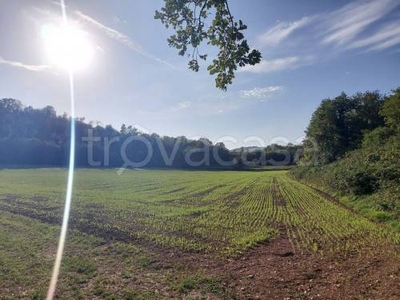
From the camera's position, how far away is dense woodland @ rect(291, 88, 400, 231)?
1959 centimetres

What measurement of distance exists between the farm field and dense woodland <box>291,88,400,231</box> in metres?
2.31

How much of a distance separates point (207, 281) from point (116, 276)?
2635 millimetres

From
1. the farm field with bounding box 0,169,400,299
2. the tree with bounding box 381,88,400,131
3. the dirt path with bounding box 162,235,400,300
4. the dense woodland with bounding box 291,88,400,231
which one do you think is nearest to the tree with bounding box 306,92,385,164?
the dense woodland with bounding box 291,88,400,231

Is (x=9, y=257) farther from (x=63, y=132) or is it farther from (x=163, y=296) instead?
(x=63, y=132)

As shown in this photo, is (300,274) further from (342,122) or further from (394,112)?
(342,122)

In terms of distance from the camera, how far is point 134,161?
117m

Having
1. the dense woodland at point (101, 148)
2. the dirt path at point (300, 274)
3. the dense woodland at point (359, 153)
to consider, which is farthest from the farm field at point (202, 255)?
the dense woodland at point (101, 148)

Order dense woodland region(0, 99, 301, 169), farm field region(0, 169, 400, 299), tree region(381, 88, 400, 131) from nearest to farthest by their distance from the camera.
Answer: farm field region(0, 169, 400, 299), tree region(381, 88, 400, 131), dense woodland region(0, 99, 301, 169)

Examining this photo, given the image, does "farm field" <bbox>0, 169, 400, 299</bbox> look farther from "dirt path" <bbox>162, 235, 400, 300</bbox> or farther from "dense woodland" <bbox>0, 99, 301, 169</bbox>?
"dense woodland" <bbox>0, 99, 301, 169</bbox>

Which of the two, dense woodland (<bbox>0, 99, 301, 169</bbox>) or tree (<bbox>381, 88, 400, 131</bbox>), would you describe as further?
dense woodland (<bbox>0, 99, 301, 169</bbox>)

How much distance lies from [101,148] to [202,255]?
355 ft

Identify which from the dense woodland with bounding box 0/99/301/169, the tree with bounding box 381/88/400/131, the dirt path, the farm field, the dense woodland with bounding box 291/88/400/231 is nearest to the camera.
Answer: the dirt path

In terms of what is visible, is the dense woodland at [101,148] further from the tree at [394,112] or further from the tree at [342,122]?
the tree at [394,112]

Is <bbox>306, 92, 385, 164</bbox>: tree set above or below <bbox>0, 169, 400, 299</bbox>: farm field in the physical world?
above
